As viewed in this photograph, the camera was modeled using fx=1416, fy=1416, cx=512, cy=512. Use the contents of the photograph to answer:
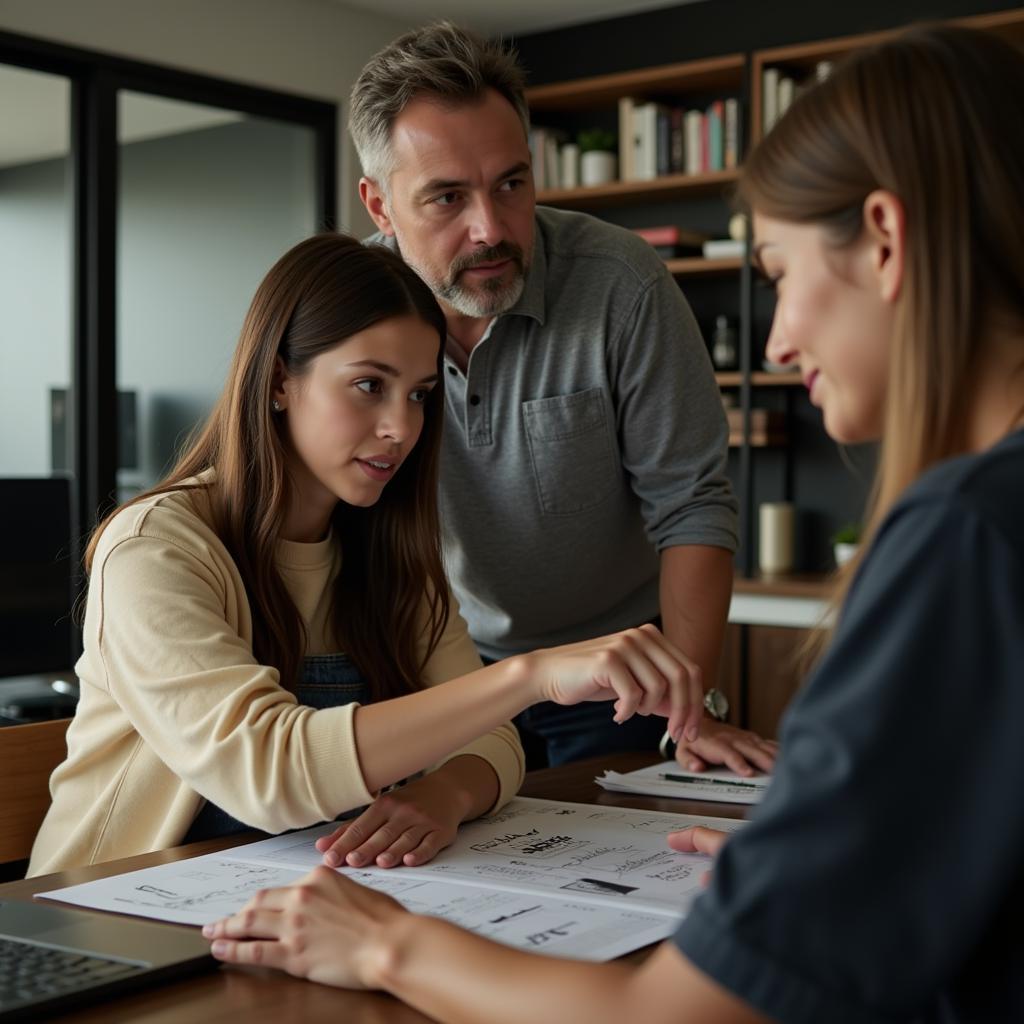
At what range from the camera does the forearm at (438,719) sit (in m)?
1.35

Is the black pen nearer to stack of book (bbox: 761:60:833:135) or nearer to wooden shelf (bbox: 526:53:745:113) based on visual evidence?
stack of book (bbox: 761:60:833:135)

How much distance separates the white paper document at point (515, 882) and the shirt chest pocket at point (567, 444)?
74cm

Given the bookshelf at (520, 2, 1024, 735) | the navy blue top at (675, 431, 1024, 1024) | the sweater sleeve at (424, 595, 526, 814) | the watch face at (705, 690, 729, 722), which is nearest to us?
the navy blue top at (675, 431, 1024, 1024)

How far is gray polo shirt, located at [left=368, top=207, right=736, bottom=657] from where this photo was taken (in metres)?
2.14

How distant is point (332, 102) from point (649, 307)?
3.36 m

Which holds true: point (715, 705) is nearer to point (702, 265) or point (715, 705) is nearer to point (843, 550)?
point (843, 550)

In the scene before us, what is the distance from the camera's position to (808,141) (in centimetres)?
85

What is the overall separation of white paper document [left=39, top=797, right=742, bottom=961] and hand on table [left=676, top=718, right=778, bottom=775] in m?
0.28

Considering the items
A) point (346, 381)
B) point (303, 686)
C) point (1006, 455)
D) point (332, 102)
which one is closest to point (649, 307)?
point (346, 381)

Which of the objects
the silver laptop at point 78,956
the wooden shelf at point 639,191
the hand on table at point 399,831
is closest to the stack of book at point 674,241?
the wooden shelf at point 639,191

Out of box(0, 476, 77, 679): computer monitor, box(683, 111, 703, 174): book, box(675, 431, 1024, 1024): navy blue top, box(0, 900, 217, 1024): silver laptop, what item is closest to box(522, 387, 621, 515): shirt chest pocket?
box(0, 900, 217, 1024): silver laptop

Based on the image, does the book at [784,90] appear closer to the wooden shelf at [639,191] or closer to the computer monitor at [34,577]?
the wooden shelf at [639,191]

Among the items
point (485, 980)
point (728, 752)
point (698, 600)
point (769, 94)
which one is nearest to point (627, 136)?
point (769, 94)

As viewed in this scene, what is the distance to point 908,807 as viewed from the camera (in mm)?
641
